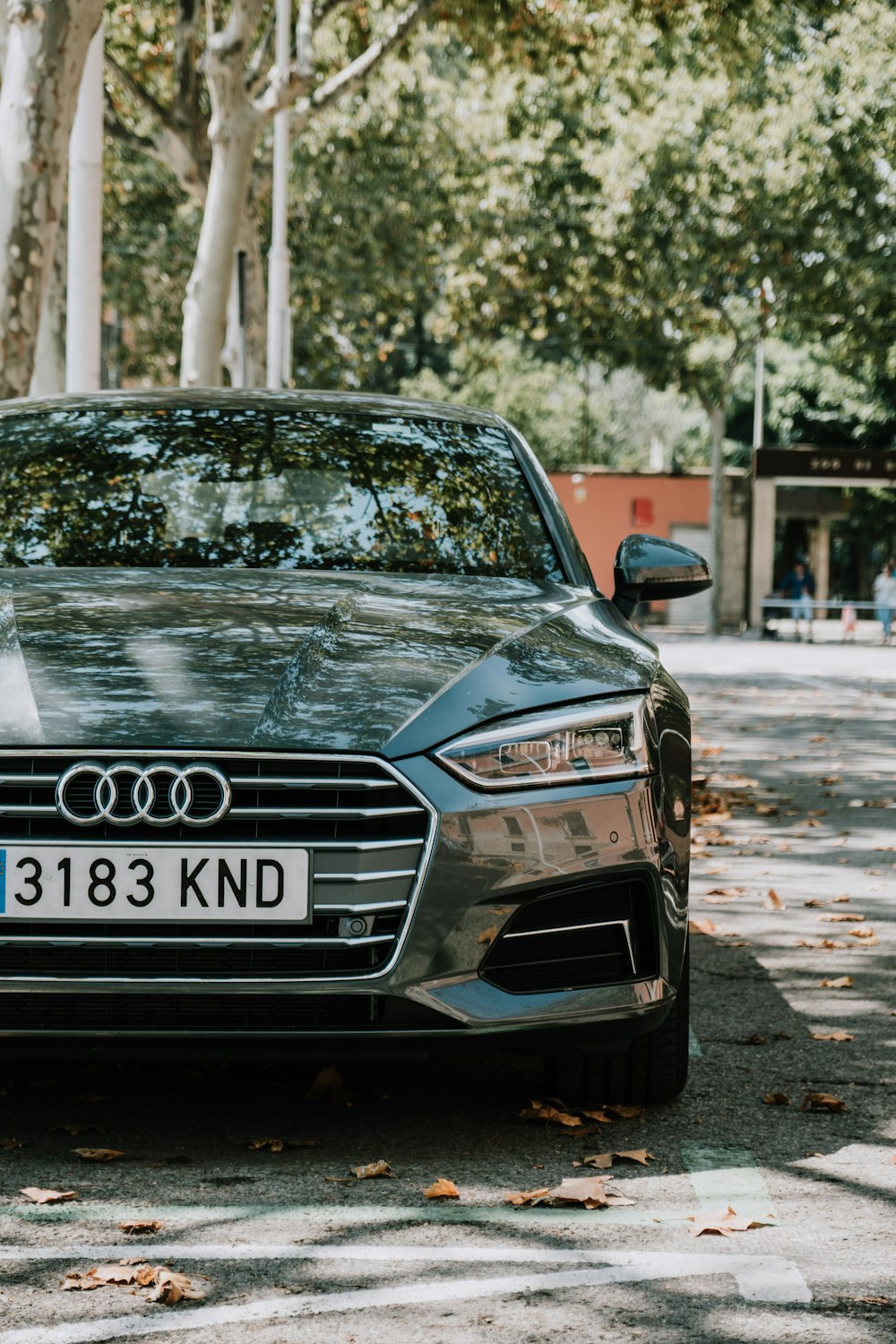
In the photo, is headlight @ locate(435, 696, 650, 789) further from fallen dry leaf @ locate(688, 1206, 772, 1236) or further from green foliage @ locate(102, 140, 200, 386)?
green foliage @ locate(102, 140, 200, 386)

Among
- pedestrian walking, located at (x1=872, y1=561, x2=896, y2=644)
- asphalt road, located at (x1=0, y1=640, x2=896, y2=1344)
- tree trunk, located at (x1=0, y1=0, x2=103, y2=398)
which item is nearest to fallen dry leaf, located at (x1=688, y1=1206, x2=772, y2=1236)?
asphalt road, located at (x1=0, y1=640, x2=896, y2=1344)

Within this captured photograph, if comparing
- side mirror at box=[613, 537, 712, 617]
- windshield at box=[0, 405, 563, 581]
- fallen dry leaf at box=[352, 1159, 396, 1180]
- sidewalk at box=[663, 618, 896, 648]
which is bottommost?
sidewalk at box=[663, 618, 896, 648]

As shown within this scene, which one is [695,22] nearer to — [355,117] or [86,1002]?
[355,117]

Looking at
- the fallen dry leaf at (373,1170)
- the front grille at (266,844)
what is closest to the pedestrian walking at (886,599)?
the fallen dry leaf at (373,1170)

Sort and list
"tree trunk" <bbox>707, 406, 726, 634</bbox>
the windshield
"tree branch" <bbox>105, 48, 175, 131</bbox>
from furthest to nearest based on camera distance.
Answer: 1. "tree trunk" <bbox>707, 406, 726, 634</bbox>
2. "tree branch" <bbox>105, 48, 175, 131</bbox>
3. the windshield

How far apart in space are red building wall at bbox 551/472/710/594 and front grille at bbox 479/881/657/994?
45.0 meters

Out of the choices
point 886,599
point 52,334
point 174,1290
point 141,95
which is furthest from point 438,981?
point 886,599

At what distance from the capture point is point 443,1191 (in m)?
3.50

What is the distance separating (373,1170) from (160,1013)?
0.50 metres

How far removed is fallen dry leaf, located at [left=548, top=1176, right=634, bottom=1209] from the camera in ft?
11.4

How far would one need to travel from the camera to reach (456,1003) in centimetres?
354

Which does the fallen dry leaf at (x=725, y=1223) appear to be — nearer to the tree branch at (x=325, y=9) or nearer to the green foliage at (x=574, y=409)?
the tree branch at (x=325, y=9)

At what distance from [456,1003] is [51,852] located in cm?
77

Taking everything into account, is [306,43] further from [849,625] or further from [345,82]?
[849,625]
